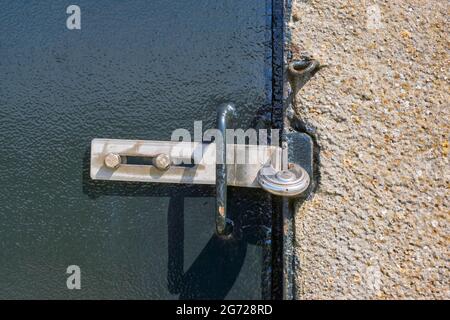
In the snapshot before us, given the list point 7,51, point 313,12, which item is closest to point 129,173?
point 7,51

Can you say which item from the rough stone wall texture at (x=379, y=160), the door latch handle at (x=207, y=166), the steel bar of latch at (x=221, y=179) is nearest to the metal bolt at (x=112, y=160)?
the door latch handle at (x=207, y=166)

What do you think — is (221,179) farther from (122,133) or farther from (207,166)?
(122,133)

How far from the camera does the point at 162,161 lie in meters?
0.94

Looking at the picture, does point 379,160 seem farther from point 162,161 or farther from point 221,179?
point 162,161

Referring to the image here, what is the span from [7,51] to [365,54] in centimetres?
92

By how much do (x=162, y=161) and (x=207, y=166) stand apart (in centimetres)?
11

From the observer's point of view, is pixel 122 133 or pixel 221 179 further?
pixel 122 133

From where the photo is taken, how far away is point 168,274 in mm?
998

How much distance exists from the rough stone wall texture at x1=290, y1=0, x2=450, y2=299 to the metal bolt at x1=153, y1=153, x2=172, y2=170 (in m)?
0.33

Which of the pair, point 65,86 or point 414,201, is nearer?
point 414,201

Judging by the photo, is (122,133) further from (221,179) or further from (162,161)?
(221,179)

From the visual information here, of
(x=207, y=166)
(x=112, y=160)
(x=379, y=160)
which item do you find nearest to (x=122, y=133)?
(x=112, y=160)

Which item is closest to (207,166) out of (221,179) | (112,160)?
(221,179)
